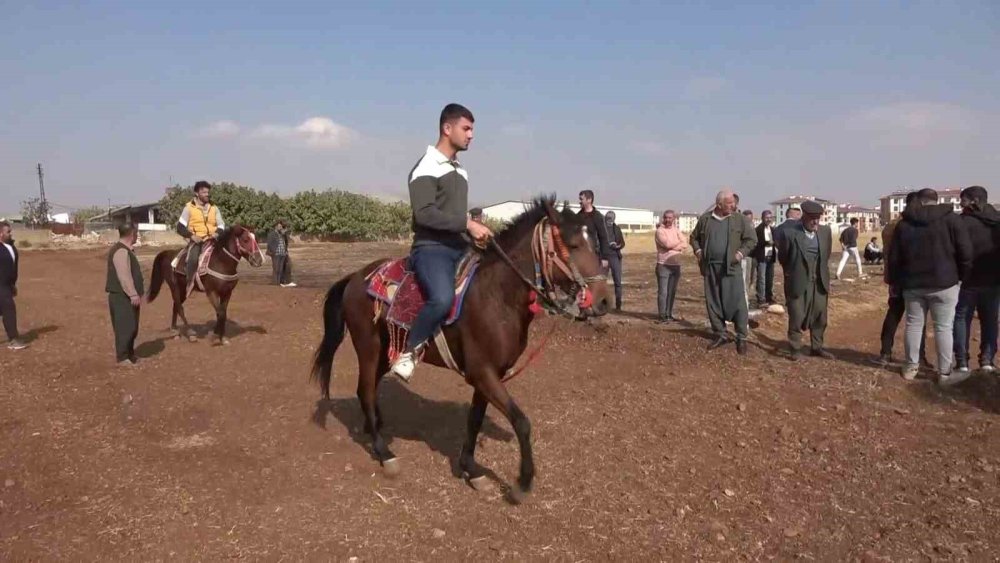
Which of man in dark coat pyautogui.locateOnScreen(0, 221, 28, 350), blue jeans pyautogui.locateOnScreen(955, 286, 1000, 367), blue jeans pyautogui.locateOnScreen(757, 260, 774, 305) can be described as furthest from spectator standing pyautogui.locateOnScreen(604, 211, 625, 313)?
man in dark coat pyautogui.locateOnScreen(0, 221, 28, 350)

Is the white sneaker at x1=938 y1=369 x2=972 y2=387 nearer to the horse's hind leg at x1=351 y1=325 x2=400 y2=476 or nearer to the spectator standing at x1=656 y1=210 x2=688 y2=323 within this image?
the spectator standing at x1=656 y1=210 x2=688 y2=323

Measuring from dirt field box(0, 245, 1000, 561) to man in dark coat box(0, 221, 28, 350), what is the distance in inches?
48.1

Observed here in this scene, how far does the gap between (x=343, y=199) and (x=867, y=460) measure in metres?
56.4

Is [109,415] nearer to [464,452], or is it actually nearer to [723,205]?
[464,452]

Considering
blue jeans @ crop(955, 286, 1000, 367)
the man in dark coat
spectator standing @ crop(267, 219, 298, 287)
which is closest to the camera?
blue jeans @ crop(955, 286, 1000, 367)

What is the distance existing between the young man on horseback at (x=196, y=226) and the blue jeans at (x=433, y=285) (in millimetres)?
7238

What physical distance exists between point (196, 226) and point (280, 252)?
25.9ft

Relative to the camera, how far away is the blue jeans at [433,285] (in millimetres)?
4691

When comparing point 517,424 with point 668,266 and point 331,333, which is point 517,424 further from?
point 668,266

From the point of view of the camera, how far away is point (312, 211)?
56219 mm

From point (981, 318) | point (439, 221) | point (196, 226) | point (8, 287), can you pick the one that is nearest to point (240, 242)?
point (196, 226)

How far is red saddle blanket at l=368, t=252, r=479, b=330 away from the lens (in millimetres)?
4801

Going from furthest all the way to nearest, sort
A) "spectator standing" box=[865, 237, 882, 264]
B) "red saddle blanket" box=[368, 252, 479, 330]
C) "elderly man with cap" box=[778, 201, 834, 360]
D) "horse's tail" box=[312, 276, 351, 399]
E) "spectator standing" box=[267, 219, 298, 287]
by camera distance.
A: "spectator standing" box=[865, 237, 882, 264]
"spectator standing" box=[267, 219, 298, 287]
"elderly man with cap" box=[778, 201, 834, 360]
"horse's tail" box=[312, 276, 351, 399]
"red saddle blanket" box=[368, 252, 479, 330]

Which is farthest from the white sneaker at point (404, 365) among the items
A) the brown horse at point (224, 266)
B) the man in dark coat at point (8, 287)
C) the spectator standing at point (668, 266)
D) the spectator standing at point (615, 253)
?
the man in dark coat at point (8, 287)
